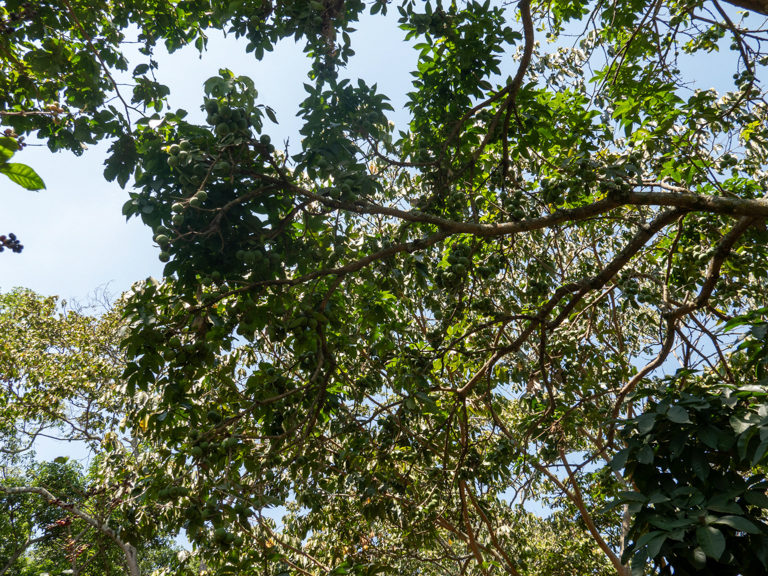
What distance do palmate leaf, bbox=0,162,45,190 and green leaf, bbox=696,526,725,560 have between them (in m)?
2.39

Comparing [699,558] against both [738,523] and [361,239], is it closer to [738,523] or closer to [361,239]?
[738,523]

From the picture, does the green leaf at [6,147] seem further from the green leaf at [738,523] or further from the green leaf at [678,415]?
the green leaf at [678,415]

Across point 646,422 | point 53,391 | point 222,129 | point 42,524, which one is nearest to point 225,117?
point 222,129

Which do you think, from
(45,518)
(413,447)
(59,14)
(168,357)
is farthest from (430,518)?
(45,518)

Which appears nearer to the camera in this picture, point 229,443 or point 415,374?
point 229,443

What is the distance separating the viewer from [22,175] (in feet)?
3.73

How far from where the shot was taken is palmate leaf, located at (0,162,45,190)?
1.13m

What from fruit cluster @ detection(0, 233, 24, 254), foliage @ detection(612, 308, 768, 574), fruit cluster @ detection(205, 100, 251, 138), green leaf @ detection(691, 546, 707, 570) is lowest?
A: green leaf @ detection(691, 546, 707, 570)

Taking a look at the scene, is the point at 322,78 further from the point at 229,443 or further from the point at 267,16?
the point at 229,443

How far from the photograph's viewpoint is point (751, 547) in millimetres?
2129

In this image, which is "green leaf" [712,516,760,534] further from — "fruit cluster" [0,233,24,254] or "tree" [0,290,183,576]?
"tree" [0,290,183,576]

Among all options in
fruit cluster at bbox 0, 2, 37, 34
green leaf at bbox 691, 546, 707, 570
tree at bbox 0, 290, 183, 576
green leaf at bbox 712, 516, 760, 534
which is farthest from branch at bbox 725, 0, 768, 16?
tree at bbox 0, 290, 183, 576

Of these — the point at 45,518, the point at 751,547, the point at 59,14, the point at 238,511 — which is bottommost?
the point at 751,547

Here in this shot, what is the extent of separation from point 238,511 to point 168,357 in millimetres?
879
